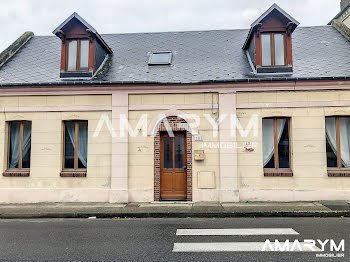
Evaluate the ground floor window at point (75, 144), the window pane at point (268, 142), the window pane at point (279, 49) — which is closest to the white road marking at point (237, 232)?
the window pane at point (268, 142)

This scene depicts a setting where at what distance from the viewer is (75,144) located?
10.7 m

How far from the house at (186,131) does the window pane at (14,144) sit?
4cm

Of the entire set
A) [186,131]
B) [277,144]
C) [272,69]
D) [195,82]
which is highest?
[272,69]

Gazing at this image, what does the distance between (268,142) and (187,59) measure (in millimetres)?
4726

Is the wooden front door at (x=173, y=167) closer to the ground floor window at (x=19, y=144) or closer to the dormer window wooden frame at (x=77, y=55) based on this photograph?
the dormer window wooden frame at (x=77, y=55)

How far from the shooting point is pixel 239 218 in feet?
26.9

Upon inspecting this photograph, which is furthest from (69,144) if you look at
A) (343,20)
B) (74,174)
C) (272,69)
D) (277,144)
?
(343,20)

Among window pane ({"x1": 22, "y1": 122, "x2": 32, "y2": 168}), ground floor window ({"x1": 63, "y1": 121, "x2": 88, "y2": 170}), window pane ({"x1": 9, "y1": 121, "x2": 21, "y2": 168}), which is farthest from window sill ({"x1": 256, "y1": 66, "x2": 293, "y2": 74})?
window pane ({"x1": 9, "y1": 121, "x2": 21, "y2": 168})

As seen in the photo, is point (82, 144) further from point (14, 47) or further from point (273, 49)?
point (273, 49)

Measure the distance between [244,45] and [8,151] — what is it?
404 inches

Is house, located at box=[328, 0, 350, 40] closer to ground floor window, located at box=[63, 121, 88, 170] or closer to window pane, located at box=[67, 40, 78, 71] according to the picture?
window pane, located at box=[67, 40, 78, 71]

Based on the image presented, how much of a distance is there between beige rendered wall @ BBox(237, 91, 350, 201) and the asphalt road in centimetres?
191

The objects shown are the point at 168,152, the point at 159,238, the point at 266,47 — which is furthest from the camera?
the point at 266,47

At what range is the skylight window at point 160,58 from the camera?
11.7m
